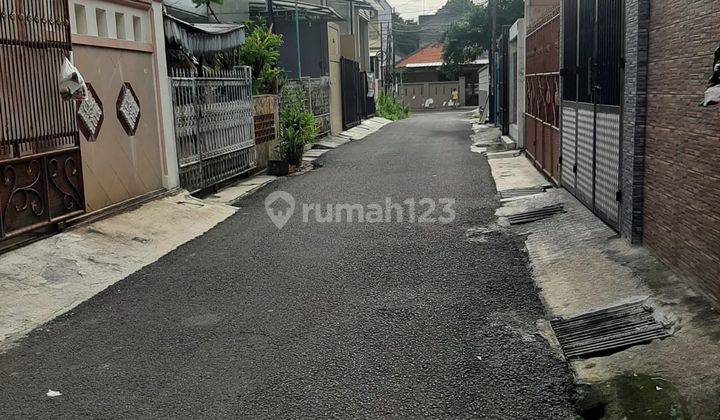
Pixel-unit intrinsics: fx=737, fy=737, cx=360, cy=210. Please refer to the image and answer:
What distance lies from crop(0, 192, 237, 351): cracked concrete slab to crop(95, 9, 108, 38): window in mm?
2421

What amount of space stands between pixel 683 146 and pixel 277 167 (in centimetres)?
1086

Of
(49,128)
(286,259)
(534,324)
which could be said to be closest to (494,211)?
(286,259)

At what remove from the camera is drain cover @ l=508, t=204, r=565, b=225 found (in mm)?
9703

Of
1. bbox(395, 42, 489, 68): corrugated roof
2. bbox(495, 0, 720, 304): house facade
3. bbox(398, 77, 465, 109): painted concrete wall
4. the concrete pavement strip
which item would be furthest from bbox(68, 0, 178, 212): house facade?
bbox(395, 42, 489, 68): corrugated roof

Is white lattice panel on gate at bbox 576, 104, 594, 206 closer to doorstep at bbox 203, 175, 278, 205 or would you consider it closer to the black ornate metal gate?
doorstep at bbox 203, 175, 278, 205

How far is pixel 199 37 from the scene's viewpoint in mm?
13109

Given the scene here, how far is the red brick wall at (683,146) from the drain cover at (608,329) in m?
0.51

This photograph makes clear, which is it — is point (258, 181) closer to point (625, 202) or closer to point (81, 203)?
point (81, 203)

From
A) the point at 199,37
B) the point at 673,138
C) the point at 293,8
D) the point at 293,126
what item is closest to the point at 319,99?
the point at 293,8

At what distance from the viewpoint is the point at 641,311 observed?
18.0 ft

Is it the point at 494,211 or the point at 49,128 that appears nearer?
the point at 49,128

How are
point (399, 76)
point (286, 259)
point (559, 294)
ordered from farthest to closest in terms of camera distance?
point (399, 76), point (286, 259), point (559, 294)

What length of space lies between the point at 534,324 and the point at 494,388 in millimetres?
1358

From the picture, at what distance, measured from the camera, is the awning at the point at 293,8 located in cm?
2559
